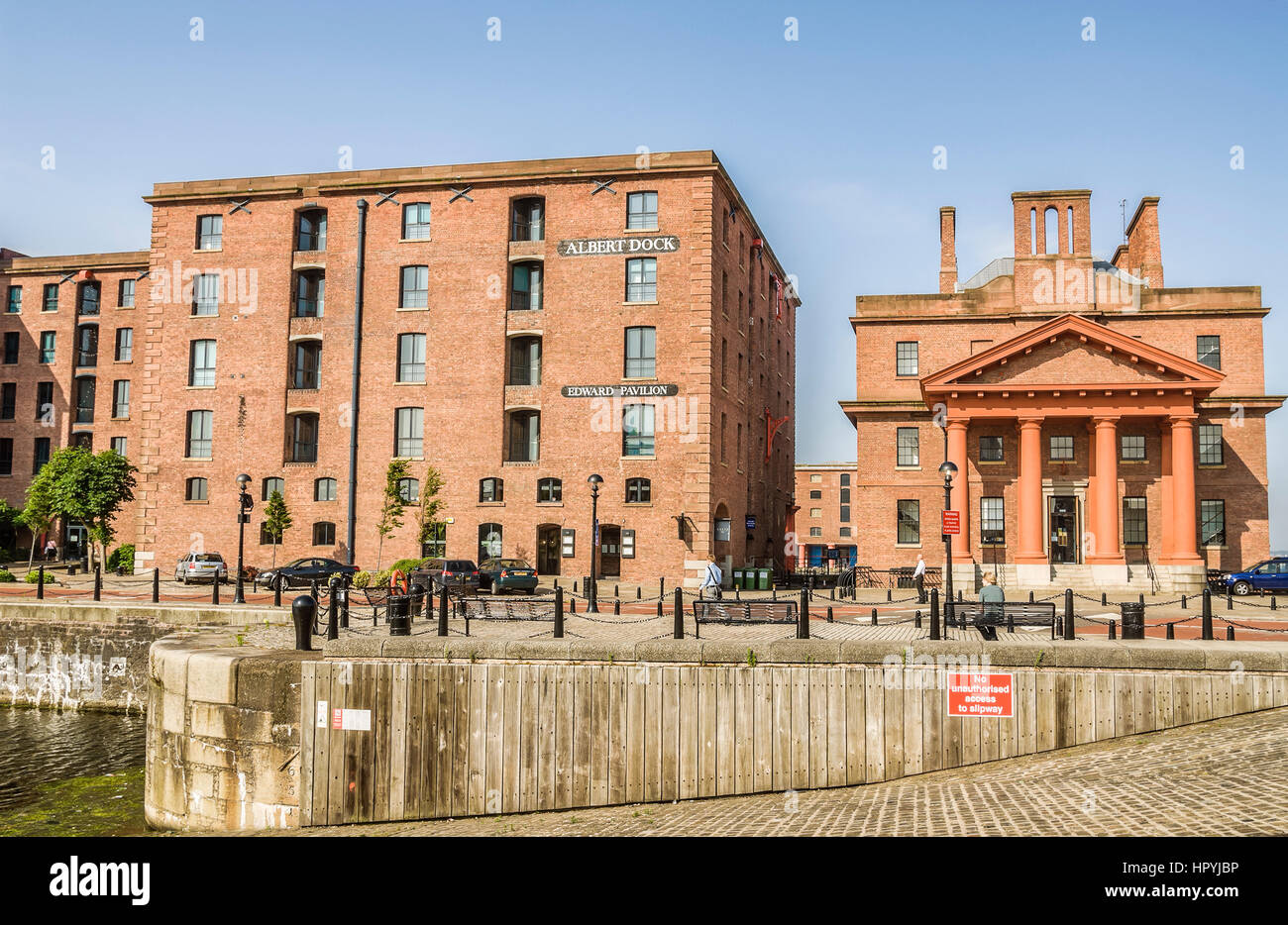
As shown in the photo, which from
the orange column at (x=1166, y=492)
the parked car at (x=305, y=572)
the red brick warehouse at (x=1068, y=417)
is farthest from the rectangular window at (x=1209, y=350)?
the parked car at (x=305, y=572)

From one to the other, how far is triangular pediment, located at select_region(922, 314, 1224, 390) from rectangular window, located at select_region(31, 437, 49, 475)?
165 feet

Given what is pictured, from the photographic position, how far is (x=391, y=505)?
39750mm

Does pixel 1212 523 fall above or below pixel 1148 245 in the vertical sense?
below

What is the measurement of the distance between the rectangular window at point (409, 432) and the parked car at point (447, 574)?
8875mm

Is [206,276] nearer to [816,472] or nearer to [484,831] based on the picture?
[484,831]

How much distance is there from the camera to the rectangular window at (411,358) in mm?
40875

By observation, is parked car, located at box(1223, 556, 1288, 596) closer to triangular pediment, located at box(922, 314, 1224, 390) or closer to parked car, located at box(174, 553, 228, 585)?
triangular pediment, located at box(922, 314, 1224, 390)

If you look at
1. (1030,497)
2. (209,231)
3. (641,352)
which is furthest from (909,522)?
(209,231)

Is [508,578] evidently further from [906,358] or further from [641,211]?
[906,358]

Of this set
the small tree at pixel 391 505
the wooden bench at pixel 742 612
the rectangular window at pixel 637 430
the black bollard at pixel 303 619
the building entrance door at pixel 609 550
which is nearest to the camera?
the black bollard at pixel 303 619

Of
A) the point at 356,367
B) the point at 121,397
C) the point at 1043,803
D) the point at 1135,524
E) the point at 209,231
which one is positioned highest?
the point at 209,231

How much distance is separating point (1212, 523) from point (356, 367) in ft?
116

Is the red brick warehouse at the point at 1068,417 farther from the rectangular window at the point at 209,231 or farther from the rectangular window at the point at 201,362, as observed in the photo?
the rectangular window at the point at 209,231
